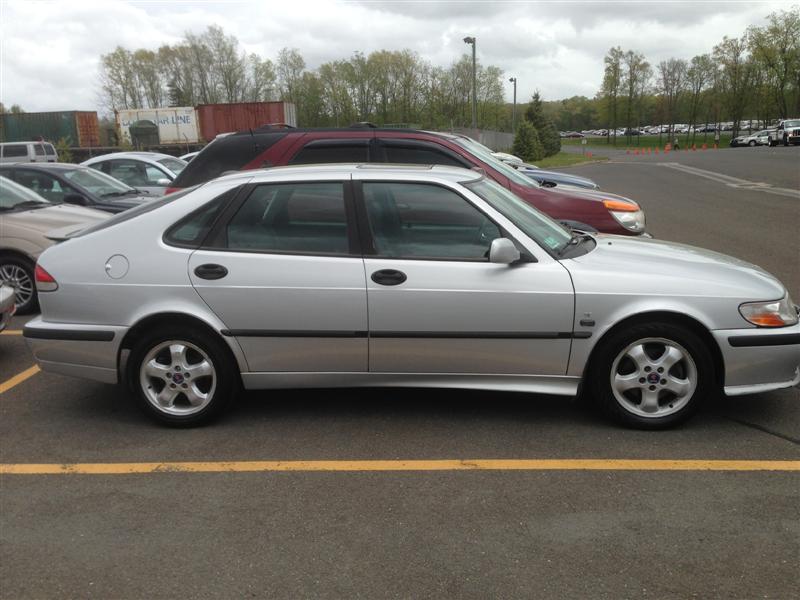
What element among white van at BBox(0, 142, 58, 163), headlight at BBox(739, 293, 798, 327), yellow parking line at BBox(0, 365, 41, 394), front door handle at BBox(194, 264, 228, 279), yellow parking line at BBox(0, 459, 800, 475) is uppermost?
Answer: white van at BBox(0, 142, 58, 163)

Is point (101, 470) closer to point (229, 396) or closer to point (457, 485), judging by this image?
point (229, 396)

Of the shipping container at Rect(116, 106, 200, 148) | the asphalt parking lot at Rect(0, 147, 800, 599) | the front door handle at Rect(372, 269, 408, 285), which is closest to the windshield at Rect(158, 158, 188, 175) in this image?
the asphalt parking lot at Rect(0, 147, 800, 599)

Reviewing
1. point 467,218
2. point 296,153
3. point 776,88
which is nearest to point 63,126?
point 296,153

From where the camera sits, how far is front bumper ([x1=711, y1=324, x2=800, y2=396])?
392cm

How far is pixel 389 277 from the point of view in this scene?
4.03 m

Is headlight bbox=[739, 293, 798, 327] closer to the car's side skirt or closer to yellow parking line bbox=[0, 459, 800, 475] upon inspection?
yellow parking line bbox=[0, 459, 800, 475]

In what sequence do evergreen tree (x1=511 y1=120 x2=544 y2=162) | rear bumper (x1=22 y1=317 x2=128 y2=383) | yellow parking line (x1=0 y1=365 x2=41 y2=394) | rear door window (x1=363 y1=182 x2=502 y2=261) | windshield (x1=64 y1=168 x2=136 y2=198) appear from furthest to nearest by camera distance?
1. evergreen tree (x1=511 y1=120 x2=544 y2=162)
2. windshield (x1=64 y1=168 x2=136 y2=198)
3. yellow parking line (x1=0 y1=365 x2=41 y2=394)
4. rear bumper (x1=22 y1=317 x2=128 y2=383)
5. rear door window (x1=363 y1=182 x2=502 y2=261)

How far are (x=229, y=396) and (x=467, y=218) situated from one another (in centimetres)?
186

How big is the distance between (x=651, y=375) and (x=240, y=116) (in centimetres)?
3900

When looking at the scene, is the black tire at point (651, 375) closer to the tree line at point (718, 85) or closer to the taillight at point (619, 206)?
the taillight at point (619, 206)

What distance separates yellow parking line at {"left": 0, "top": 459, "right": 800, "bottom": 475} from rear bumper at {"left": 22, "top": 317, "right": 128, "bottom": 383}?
2.15 feet

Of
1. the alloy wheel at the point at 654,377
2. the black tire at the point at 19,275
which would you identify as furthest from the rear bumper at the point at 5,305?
the alloy wheel at the point at 654,377

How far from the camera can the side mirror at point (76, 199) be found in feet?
29.8

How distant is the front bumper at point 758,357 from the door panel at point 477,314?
0.93 metres
